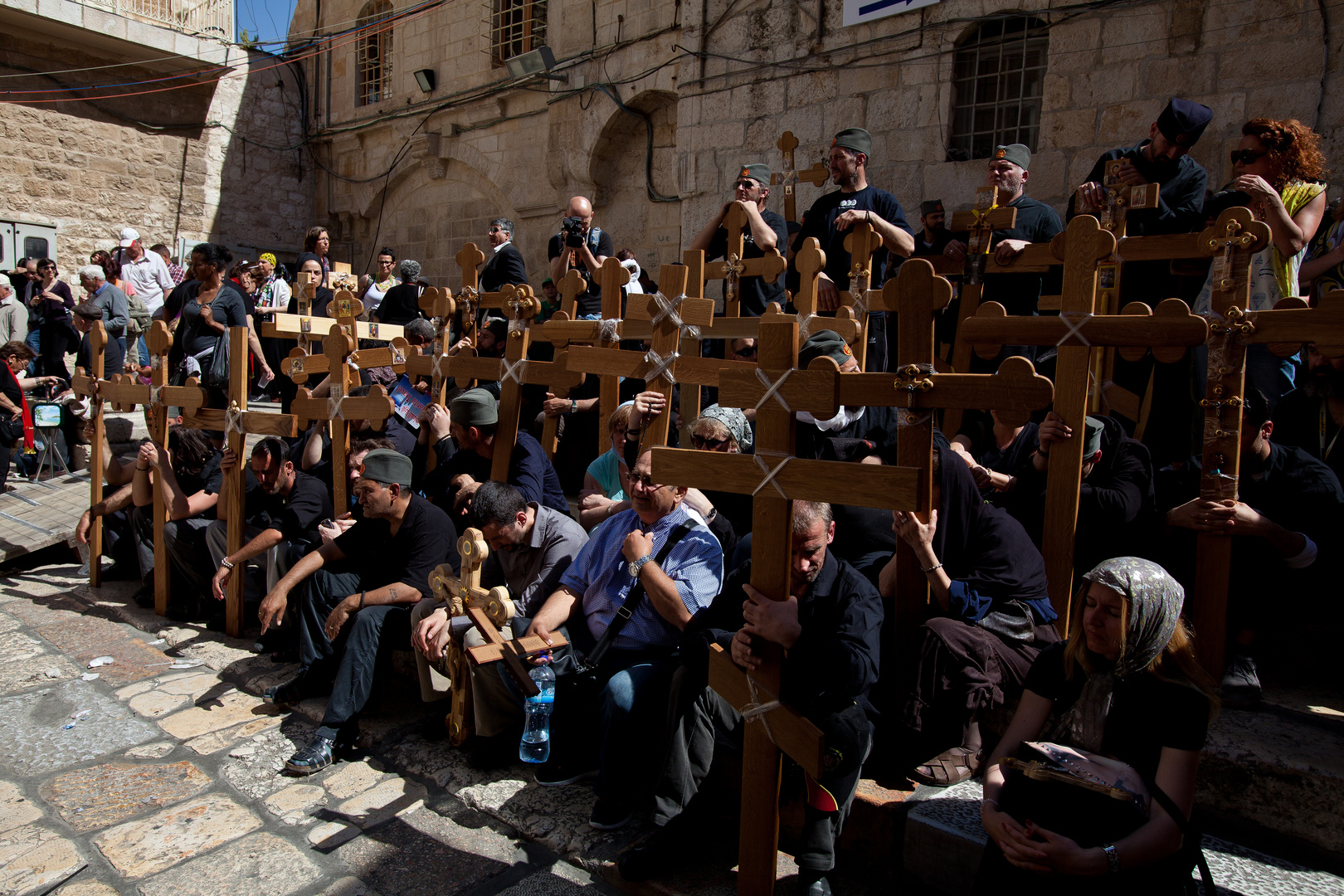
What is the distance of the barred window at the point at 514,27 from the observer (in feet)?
Result: 41.2

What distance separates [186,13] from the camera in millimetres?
14844

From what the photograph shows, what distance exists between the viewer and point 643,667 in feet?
10.5

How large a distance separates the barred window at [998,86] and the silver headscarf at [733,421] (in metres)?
5.17

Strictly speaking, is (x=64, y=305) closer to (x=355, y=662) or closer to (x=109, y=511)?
(x=109, y=511)

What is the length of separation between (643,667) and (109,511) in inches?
195


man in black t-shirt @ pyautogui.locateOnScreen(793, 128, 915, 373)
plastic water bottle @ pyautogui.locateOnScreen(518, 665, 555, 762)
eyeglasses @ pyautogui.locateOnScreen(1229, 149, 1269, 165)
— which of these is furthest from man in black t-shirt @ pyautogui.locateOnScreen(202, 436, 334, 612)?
eyeglasses @ pyautogui.locateOnScreen(1229, 149, 1269, 165)

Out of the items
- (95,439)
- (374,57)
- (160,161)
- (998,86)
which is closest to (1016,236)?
(998,86)

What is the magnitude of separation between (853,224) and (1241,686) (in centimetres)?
319

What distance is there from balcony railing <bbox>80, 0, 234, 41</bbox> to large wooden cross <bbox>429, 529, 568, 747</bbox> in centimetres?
1490

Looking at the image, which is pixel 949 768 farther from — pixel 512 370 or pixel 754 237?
pixel 754 237

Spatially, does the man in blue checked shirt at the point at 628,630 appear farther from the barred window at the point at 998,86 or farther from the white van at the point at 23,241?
the white van at the point at 23,241

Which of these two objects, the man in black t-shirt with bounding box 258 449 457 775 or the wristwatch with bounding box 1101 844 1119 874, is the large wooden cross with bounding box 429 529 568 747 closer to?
the man in black t-shirt with bounding box 258 449 457 775

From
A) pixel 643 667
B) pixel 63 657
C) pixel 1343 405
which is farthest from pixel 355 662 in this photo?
pixel 1343 405

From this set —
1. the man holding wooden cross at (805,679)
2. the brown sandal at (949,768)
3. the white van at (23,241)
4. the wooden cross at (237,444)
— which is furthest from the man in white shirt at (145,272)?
the brown sandal at (949,768)
